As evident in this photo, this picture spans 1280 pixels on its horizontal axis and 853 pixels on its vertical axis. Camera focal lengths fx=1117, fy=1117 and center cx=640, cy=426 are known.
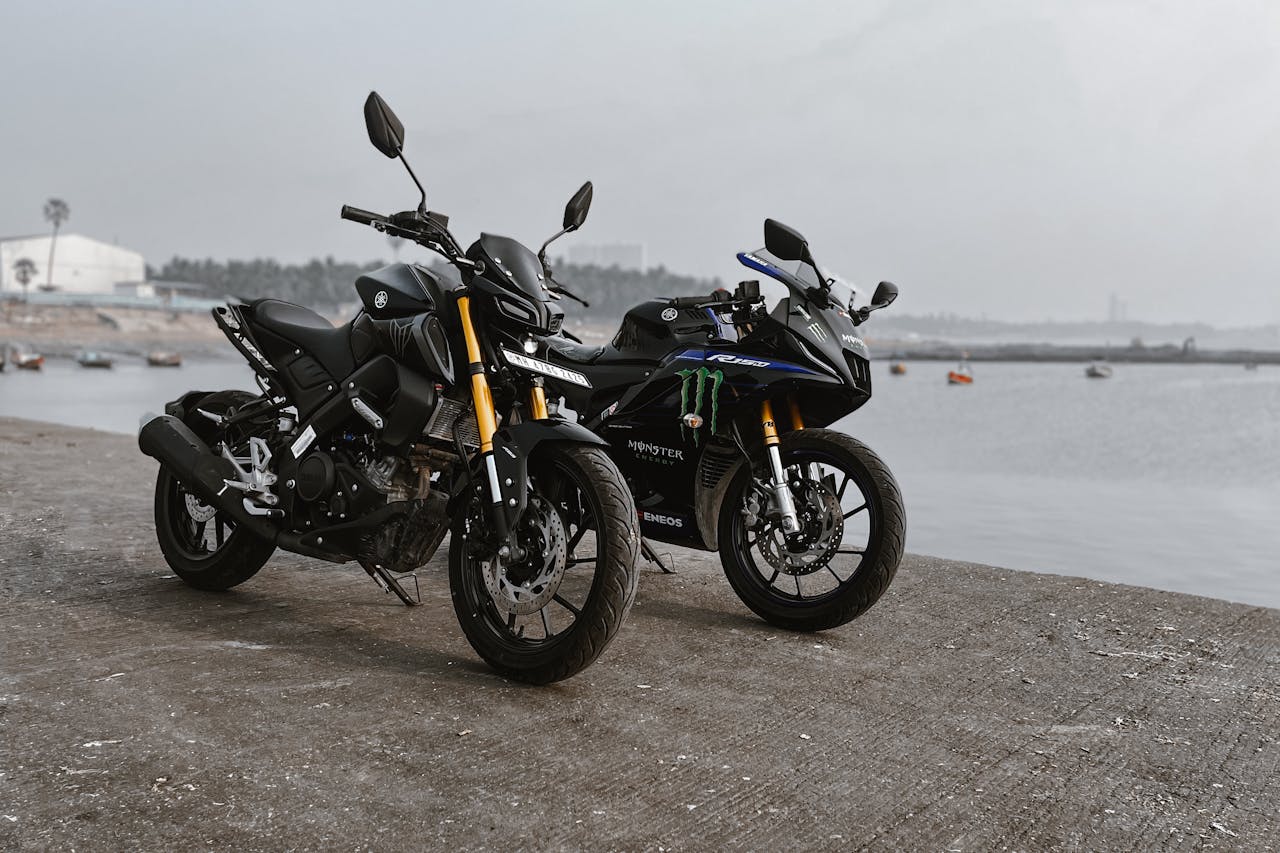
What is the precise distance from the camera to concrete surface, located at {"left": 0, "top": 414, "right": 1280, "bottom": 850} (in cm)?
249

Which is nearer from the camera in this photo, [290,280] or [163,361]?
[163,361]

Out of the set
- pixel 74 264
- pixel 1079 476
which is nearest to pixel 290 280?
pixel 74 264

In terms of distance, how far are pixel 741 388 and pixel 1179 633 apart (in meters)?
1.95

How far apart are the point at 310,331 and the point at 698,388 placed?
4.93 ft

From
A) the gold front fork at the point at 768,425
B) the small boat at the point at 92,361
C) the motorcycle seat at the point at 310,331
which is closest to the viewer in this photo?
the motorcycle seat at the point at 310,331

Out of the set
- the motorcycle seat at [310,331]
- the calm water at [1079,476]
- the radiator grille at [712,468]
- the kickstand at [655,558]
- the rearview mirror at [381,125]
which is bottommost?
the calm water at [1079,476]

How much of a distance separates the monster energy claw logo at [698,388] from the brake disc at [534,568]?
1.19m

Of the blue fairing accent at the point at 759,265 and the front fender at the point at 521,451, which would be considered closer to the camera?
the front fender at the point at 521,451

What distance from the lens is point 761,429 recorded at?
14.6 ft

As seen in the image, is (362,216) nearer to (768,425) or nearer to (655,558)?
(768,425)

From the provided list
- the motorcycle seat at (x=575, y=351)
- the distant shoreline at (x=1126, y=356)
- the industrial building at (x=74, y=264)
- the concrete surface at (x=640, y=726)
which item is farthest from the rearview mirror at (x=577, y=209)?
the industrial building at (x=74, y=264)

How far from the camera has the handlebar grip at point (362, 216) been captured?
3.62 metres

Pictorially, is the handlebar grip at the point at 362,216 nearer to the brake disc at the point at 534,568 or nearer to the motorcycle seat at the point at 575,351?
the brake disc at the point at 534,568

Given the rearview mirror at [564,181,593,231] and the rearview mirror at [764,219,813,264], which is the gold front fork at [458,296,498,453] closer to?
the rearview mirror at [564,181,593,231]
